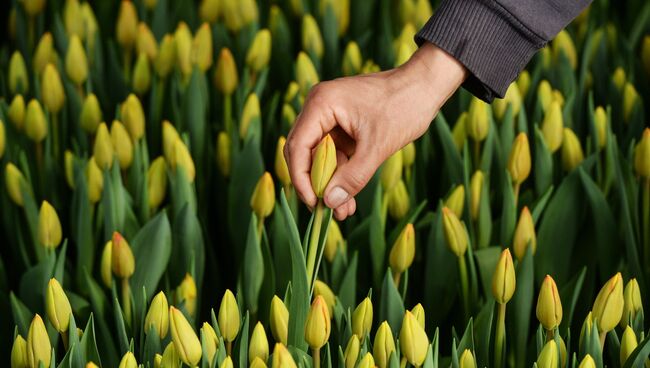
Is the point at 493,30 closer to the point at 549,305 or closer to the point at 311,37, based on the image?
the point at 549,305

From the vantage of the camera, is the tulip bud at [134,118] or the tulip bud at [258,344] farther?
the tulip bud at [134,118]

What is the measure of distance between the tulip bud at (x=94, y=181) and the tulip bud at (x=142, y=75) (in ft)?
1.13

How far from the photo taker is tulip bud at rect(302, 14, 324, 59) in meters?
1.77

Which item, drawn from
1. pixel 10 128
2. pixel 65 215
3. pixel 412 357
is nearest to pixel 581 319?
pixel 412 357

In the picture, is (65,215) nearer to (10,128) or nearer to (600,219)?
(10,128)

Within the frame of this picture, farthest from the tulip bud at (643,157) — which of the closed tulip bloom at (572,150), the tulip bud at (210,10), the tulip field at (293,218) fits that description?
the tulip bud at (210,10)

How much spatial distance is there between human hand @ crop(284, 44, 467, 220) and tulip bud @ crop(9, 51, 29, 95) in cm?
79

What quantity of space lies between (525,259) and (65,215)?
2.26 feet

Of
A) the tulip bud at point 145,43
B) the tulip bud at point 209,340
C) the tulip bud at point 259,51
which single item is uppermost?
the tulip bud at point 145,43

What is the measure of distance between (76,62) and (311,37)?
1.27 ft

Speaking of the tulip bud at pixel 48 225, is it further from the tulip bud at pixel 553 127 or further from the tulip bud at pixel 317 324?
the tulip bud at pixel 553 127

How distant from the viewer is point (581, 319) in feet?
4.23

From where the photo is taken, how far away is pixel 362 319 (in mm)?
1032

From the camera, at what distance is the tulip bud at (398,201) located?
1.38 metres
